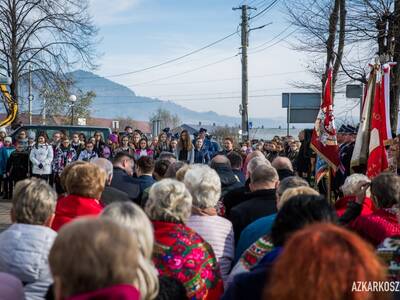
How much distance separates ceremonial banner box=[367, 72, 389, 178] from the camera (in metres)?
7.43

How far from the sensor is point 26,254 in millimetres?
3158

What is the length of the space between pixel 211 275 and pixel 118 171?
3840mm

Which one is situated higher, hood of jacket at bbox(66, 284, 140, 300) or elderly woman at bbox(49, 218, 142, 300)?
elderly woman at bbox(49, 218, 142, 300)

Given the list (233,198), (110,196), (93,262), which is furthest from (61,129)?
(93,262)

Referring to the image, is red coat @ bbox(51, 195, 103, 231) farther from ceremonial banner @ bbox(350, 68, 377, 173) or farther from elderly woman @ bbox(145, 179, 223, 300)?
ceremonial banner @ bbox(350, 68, 377, 173)

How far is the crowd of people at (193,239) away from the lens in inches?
73.5

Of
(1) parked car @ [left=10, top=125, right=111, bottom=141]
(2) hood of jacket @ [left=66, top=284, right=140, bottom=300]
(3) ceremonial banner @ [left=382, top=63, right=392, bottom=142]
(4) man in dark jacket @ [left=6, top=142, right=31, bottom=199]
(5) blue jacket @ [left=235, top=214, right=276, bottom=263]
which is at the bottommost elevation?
(4) man in dark jacket @ [left=6, top=142, right=31, bottom=199]

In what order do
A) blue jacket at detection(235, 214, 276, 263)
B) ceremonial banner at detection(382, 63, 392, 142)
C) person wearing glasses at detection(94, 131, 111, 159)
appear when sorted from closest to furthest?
blue jacket at detection(235, 214, 276, 263)
ceremonial banner at detection(382, 63, 392, 142)
person wearing glasses at detection(94, 131, 111, 159)

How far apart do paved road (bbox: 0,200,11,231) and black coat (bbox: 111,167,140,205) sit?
4432mm

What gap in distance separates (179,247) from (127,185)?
3.51 meters

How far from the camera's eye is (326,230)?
192 cm

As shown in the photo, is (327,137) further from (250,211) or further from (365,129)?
(250,211)

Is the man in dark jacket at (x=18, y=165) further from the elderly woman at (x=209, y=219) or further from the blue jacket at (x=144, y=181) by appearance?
the elderly woman at (x=209, y=219)

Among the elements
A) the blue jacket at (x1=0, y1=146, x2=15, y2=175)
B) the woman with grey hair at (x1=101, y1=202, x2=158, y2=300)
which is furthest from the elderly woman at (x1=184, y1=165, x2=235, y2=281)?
the blue jacket at (x1=0, y1=146, x2=15, y2=175)
